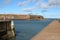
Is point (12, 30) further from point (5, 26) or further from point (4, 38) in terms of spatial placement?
point (4, 38)

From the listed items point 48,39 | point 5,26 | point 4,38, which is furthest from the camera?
point 5,26

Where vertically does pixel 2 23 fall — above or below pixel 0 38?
above

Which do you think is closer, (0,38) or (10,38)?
(0,38)

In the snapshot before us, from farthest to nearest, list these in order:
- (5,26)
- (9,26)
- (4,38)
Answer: (9,26), (5,26), (4,38)

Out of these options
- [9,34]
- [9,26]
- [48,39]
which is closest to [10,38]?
[9,34]

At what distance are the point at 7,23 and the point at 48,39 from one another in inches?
516

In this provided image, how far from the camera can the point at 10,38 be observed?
83.5 ft

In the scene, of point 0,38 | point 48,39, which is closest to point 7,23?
point 0,38

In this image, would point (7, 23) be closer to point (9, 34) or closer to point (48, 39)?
point (9, 34)

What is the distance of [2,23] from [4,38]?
238 centimetres

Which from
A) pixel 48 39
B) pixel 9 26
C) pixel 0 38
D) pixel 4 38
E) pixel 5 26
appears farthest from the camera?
pixel 9 26

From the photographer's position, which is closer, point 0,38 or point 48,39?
point 48,39

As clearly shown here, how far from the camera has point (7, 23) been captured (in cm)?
2598

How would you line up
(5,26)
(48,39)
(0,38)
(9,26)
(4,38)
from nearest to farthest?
(48,39), (0,38), (4,38), (5,26), (9,26)
